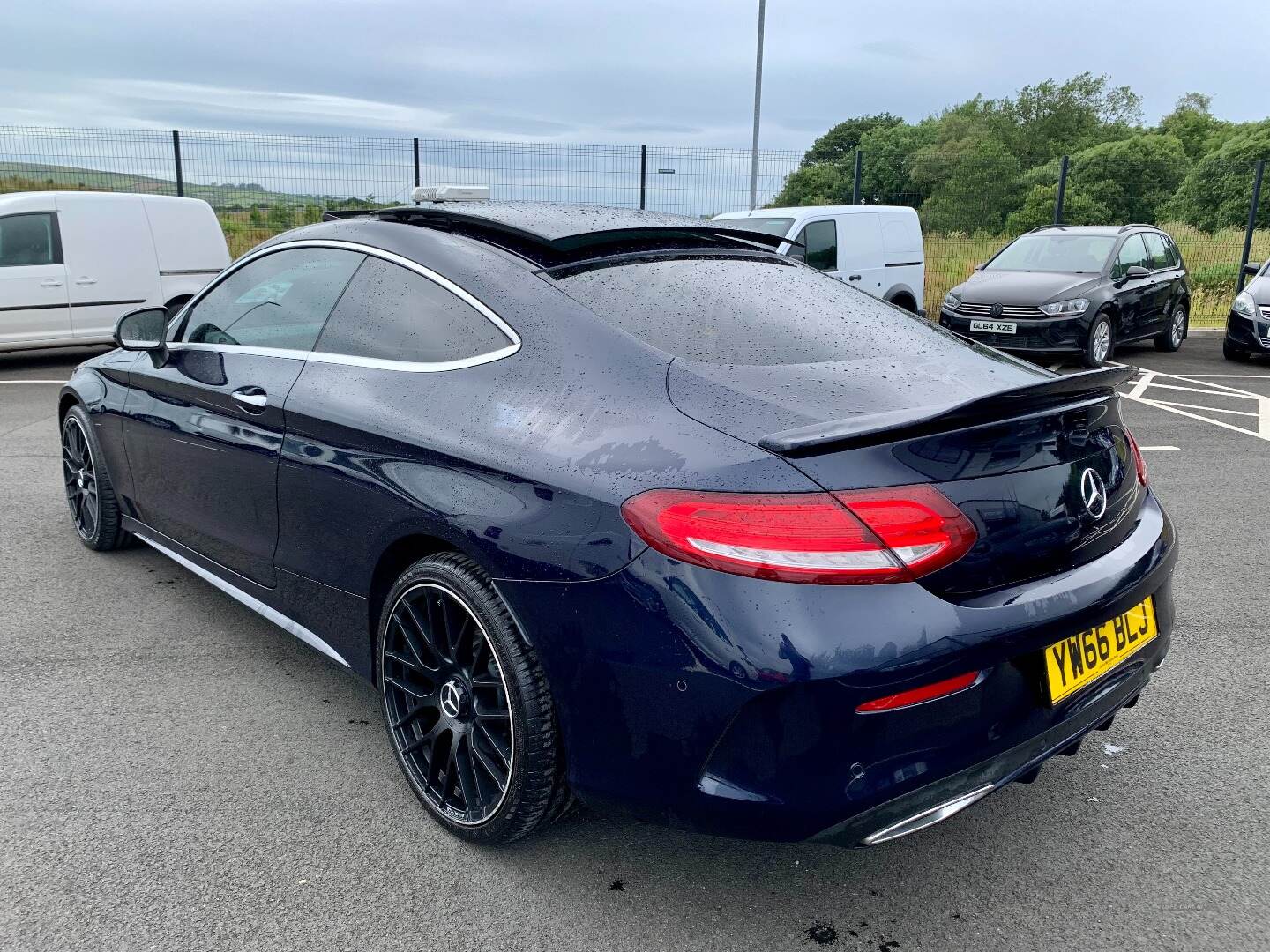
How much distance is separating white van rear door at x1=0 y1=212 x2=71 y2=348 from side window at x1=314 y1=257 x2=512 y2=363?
9.13 m

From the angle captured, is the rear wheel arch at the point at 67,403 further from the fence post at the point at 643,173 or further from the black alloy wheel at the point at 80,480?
the fence post at the point at 643,173

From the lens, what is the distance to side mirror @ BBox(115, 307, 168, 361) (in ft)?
12.8

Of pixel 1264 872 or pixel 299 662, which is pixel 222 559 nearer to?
pixel 299 662

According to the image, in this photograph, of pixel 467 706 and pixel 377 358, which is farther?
pixel 377 358

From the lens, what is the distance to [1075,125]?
89875 mm

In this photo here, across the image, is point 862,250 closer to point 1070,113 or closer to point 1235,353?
point 1235,353

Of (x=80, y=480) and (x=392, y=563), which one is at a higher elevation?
(x=392, y=563)

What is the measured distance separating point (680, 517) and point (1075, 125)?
101m

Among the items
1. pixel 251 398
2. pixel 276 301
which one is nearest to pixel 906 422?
pixel 251 398

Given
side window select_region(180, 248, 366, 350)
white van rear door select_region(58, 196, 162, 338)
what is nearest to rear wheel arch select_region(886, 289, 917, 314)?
white van rear door select_region(58, 196, 162, 338)

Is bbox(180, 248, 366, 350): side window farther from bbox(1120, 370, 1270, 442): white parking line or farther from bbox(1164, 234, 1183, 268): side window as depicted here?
bbox(1164, 234, 1183, 268): side window

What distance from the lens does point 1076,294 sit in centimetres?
1145

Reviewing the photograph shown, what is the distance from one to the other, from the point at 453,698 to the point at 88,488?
2.96m

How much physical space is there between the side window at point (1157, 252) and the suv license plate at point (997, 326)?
317 centimetres
